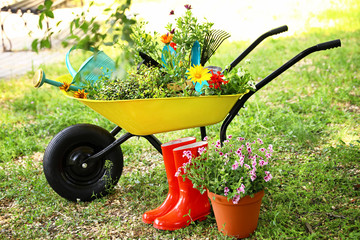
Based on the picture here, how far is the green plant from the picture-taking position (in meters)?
1.98

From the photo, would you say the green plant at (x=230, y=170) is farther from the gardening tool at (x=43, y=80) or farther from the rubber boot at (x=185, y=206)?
the gardening tool at (x=43, y=80)

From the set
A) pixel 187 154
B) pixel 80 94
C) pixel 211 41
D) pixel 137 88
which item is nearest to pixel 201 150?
pixel 187 154

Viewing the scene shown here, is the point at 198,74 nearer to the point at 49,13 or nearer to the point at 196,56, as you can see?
the point at 196,56

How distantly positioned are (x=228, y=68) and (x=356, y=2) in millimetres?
6292

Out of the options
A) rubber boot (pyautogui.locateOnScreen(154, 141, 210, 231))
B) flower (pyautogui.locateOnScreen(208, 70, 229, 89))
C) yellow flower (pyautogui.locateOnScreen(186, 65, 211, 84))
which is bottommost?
Answer: rubber boot (pyautogui.locateOnScreen(154, 141, 210, 231))

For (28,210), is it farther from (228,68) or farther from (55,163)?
(228,68)

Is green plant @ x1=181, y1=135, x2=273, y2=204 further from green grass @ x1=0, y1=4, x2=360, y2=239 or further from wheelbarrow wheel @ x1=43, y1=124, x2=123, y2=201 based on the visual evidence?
wheelbarrow wheel @ x1=43, y1=124, x2=123, y2=201

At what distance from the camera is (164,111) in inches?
82.3

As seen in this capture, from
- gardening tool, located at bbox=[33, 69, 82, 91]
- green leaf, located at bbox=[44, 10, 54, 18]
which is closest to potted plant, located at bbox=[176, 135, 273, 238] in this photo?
gardening tool, located at bbox=[33, 69, 82, 91]

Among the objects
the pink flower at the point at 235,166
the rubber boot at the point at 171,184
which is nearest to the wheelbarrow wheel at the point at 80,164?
the rubber boot at the point at 171,184

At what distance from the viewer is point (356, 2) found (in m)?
7.52

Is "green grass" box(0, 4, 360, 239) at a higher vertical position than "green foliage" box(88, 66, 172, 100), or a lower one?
lower

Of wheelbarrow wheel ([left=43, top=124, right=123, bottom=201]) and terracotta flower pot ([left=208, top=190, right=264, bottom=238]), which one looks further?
wheelbarrow wheel ([left=43, top=124, right=123, bottom=201])

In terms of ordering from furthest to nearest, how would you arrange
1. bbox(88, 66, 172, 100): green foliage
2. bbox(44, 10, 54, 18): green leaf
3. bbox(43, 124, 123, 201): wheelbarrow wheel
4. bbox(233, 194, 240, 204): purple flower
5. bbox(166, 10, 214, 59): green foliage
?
bbox(43, 124, 123, 201): wheelbarrow wheel → bbox(166, 10, 214, 59): green foliage → bbox(88, 66, 172, 100): green foliage → bbox(233, 194, 240, 204): purple flower → bbox(44, 10, 54, 18): green leaf
